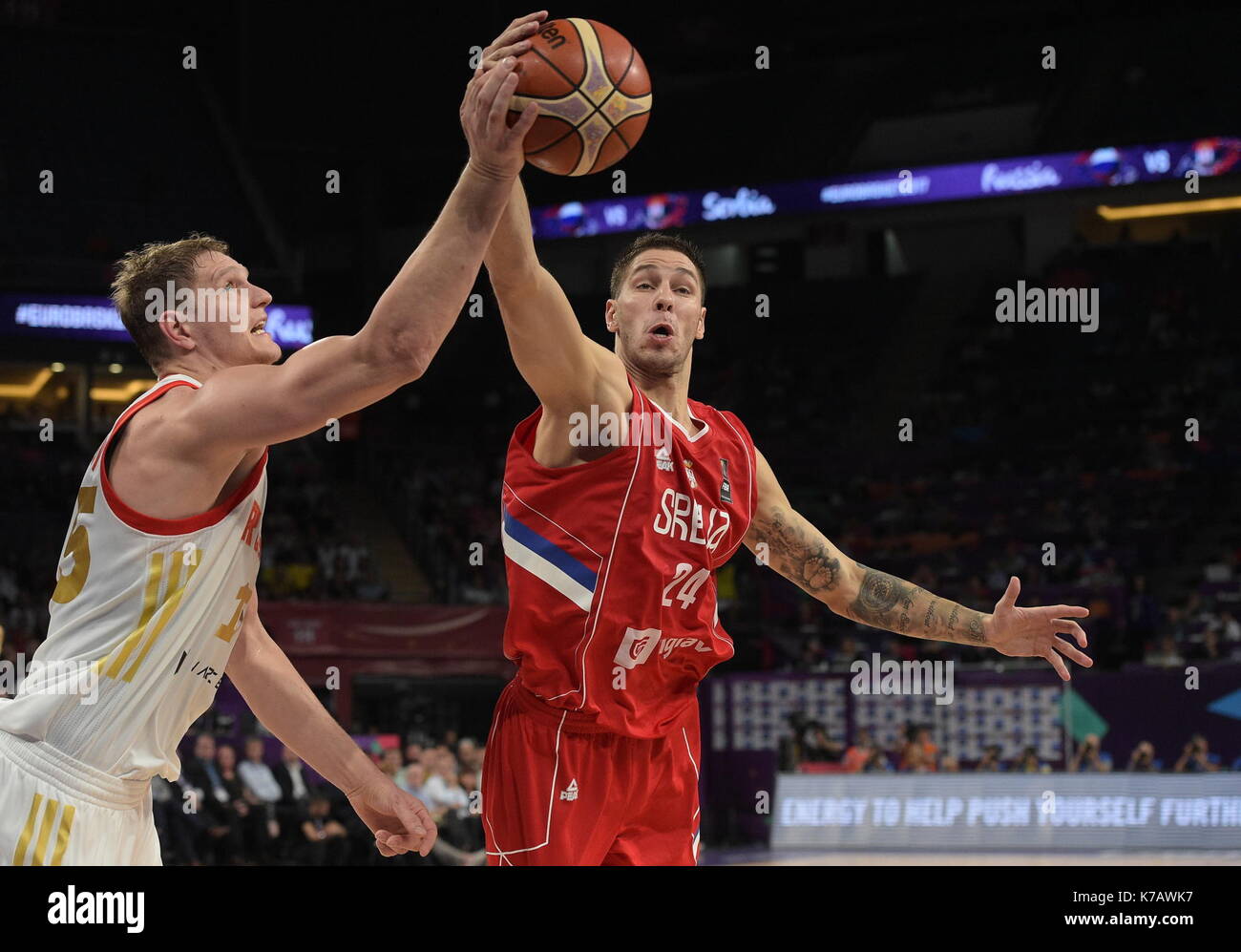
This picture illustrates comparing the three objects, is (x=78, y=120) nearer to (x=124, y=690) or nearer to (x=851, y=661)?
(x=851, y=661)

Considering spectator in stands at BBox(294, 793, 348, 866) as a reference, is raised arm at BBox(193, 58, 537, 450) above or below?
above

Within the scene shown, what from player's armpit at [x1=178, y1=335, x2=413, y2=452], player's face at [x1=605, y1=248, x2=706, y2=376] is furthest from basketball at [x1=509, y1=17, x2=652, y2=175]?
player's armpit at [x1=178, y1=335, x2=413, y2=452]

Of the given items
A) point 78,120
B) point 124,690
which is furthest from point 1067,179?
point 124,690

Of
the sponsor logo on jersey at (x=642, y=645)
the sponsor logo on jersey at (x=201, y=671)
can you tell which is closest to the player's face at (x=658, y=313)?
the sponsor logo on jersey at (x=642, y=645)

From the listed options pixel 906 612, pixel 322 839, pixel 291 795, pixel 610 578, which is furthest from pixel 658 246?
pixel 291 795

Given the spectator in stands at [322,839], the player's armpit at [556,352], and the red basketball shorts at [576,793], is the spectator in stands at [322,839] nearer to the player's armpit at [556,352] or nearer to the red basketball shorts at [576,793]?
the red basketball shorts at [576,793]

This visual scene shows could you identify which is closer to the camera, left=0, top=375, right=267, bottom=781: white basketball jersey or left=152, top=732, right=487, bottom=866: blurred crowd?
left=0, top=375, right=267, bottom=781: white basketball jersey

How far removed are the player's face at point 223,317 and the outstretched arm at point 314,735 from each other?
695 millimetres

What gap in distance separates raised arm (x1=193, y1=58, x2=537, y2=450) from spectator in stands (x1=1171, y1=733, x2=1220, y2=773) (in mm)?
12516

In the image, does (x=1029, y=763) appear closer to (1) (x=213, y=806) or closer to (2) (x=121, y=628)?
(1) (x=213, y=806)

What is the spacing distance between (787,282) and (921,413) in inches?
201

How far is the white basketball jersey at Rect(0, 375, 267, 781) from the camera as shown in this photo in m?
3.26

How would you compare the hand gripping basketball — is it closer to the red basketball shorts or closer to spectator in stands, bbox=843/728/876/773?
the red basketball shorts

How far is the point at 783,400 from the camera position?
991 inches
